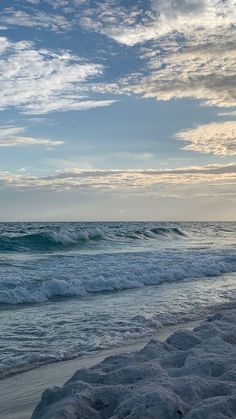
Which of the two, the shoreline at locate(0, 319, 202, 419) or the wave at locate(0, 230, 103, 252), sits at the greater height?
the wave at locate(0, 230, 103, 252)

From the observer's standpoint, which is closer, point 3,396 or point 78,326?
point 3,396

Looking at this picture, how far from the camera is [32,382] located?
5.59m

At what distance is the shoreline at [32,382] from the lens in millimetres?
4625

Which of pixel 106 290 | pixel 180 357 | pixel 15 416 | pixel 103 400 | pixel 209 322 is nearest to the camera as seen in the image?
pixel 103 400

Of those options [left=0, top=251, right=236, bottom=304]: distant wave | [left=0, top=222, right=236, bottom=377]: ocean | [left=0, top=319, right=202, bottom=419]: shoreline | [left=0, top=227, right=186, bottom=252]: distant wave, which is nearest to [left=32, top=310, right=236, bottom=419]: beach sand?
[left=0, top=319, right=202, bottom=419]: shoreline

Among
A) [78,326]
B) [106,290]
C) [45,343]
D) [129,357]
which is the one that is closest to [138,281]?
[106,290]

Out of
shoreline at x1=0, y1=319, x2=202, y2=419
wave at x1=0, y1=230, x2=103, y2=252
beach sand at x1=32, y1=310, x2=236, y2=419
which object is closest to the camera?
beach sand at x1=32, y1=310, x2=236, y2=419

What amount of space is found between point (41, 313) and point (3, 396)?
489cm

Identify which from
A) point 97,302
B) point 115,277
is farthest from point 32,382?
point 115,277

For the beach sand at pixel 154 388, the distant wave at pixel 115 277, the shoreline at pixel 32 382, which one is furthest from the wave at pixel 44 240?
the beach sand at pixel 154 388

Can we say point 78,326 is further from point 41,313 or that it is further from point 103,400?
point 103,400

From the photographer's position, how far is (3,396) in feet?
16.8

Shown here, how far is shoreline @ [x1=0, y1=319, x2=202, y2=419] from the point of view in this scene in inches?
182

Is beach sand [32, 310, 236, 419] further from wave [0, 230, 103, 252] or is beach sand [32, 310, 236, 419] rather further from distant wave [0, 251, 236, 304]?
wave [0, 230, 103, 252]
